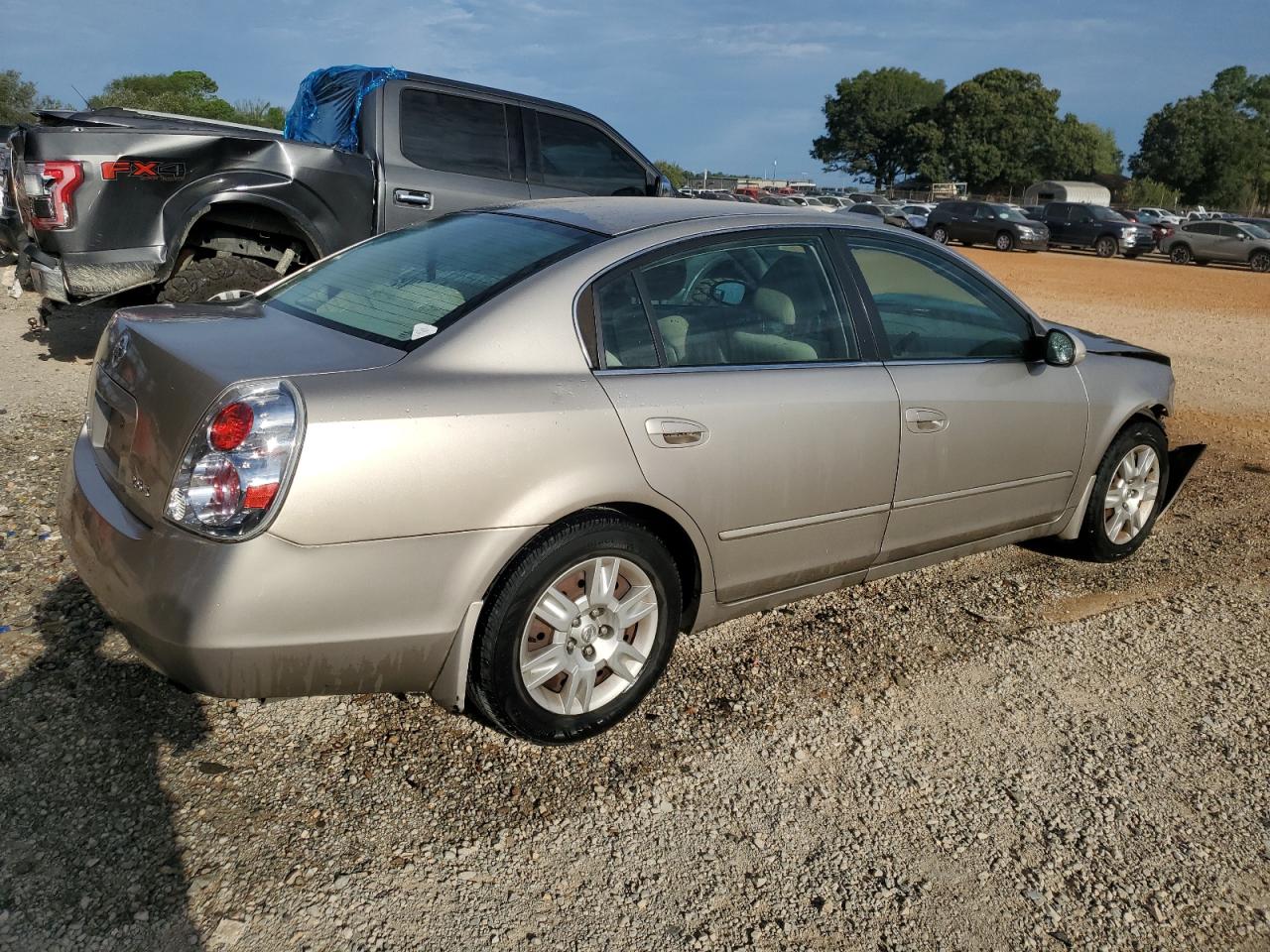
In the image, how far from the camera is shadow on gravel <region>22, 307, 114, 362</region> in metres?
8.12

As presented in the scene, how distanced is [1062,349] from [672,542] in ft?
6.23

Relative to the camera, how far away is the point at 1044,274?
23.6 metres

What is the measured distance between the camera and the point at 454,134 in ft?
24.4

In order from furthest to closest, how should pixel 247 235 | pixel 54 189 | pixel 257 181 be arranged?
pixel 247 235, pixel 257 181, pixel 54 189

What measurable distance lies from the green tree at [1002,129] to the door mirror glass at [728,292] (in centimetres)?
8799

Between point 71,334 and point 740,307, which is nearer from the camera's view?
point 740,307

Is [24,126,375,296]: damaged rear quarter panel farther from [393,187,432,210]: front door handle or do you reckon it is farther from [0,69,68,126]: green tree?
[0,69,68,126]: green tree

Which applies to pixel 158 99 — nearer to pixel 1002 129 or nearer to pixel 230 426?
pixel 230 426

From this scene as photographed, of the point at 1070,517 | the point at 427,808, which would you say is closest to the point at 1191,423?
the point at 1070,517

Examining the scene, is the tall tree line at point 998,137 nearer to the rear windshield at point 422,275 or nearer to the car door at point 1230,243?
the car door at point 1230,243

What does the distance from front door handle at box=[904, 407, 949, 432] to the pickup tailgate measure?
1.80 m

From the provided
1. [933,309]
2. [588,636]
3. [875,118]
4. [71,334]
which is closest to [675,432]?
[588,636]

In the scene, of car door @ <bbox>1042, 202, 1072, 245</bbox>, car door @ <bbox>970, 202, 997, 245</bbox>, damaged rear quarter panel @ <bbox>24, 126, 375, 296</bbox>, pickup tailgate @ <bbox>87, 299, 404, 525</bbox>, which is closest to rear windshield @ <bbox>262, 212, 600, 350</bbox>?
pickup tailgate @ <bbox>87, 299, 404, 525</bbox>

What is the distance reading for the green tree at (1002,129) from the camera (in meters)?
83.1
